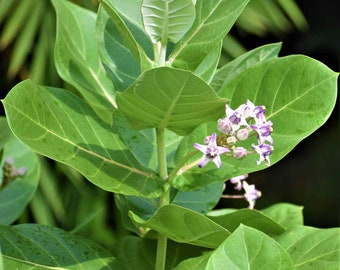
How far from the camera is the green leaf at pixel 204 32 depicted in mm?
744

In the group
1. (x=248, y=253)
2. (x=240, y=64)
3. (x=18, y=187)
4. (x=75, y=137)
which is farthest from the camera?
(x=18, y=187)

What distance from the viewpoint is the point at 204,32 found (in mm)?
756

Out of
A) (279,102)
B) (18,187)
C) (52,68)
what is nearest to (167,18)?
(279,102)

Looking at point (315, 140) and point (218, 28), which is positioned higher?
point (218, 28)

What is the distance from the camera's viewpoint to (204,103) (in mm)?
676

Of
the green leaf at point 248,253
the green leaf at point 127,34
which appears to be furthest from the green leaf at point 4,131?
the green leaf at point 248,253

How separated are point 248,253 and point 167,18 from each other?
0.22m

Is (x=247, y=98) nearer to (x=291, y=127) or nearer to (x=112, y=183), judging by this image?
(x=291, y=127)

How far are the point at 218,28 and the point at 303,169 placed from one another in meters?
3.45

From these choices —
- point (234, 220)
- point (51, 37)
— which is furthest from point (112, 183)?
point (51, 37)

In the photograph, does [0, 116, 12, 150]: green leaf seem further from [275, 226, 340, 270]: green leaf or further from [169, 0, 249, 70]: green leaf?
[275, 226, 340, 270]: green leaf

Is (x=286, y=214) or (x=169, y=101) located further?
(x=286, y=214)

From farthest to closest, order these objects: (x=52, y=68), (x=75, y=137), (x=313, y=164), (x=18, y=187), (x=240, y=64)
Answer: (x=313, y=164), (x=52, y=68), (x=18, y=187), (x=240, y=64), (x=75, y=137)

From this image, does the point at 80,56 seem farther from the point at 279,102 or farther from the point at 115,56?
the point at 279,102
